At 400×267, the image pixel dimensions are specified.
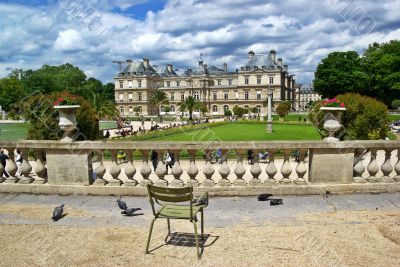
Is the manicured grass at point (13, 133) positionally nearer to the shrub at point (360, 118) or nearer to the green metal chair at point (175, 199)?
the shrub at point (360, 118)

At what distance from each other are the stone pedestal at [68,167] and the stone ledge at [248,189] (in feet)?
0.42

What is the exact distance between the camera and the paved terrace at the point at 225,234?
3.96m

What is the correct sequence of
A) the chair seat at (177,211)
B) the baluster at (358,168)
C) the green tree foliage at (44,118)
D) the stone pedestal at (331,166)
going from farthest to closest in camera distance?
the green tree foliage at (44,118)
the baluster at (358,168)
the stone pedestal at (331,166)
the chair seat at (177,211)

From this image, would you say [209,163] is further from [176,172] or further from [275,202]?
[275,202]

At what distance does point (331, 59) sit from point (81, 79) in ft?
203

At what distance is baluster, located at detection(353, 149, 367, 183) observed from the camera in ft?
21.2

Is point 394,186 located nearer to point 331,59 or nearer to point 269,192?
point 269,192

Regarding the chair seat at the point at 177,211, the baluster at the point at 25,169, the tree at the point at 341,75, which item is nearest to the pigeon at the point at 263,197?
the chair seat at the point at 177,211

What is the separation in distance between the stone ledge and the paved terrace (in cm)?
17

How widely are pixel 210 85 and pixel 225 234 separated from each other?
312 feet

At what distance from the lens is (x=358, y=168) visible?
6.55 m

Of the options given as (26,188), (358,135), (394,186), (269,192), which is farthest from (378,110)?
(26,188)

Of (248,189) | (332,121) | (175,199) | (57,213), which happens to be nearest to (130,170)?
(57,213)

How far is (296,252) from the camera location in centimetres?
407
